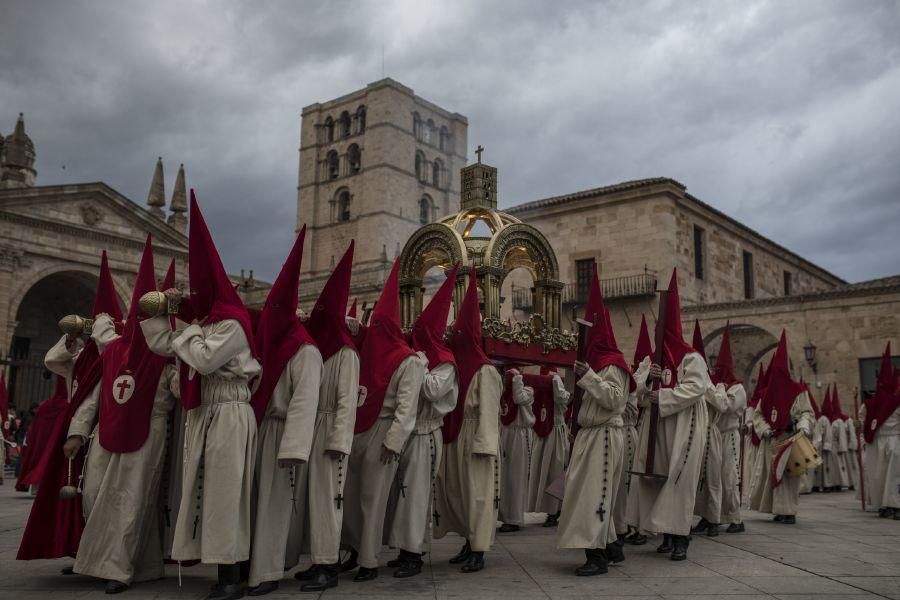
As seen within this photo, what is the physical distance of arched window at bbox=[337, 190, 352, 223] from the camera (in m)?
56.9

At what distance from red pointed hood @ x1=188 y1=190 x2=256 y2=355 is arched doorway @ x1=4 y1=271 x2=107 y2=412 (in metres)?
26.5

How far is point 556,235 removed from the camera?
27.8 m

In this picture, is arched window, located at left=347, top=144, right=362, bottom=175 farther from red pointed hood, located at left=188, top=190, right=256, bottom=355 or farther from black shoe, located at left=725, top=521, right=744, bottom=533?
red pointed hood, located at left=188, top=190, right=256, bottom=355

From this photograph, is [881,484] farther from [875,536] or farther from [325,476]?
[325,476]

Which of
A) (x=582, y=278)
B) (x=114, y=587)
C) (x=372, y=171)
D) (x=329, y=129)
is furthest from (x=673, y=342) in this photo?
(x=329, y=129)

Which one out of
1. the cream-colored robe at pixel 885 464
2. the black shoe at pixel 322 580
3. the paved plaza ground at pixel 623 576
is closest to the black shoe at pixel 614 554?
the paved plaza ground at pixel 623 576

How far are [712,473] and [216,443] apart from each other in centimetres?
507

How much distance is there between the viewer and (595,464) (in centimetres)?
551

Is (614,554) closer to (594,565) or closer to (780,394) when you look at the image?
(594,565)

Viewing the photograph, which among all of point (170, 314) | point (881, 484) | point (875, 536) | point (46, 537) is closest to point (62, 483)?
point (46, 537)

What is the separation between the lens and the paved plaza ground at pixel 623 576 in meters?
4.55

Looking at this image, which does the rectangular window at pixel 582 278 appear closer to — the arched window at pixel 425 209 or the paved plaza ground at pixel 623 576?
the paved plaza ground at pixel 623 576

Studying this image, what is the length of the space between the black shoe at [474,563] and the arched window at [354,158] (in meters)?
53.0

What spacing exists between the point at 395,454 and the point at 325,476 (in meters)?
0.53
